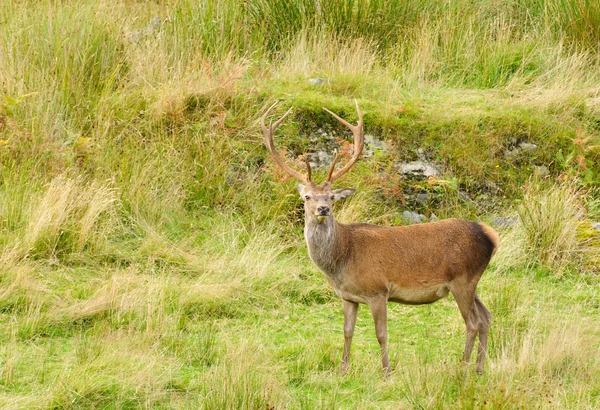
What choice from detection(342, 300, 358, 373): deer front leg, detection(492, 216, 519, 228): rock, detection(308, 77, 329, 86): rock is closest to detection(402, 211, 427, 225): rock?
detection(492, 216, 519, 228): rock

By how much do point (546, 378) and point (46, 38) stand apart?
684 cm

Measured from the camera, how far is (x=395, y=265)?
6.58 metres

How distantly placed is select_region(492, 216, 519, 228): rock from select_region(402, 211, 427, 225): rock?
2.19 feet

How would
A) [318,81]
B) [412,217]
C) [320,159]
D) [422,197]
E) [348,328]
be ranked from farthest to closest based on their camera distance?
[318,81]
[320,159]
[422,197]
[412,217]
[348,328]

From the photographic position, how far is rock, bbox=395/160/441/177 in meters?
9.98

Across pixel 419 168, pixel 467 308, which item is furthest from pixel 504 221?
pixel 467 308

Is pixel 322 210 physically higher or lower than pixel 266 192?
higher

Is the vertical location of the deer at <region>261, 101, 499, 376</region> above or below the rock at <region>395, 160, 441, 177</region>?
above

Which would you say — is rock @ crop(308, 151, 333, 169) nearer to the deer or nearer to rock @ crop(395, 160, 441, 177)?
rock @ crop(395, 160, 441, 177)

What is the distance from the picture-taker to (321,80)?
11.0 m

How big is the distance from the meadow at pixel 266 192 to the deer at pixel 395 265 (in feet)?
1.01

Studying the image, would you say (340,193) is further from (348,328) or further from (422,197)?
(422,197)

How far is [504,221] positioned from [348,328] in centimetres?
320

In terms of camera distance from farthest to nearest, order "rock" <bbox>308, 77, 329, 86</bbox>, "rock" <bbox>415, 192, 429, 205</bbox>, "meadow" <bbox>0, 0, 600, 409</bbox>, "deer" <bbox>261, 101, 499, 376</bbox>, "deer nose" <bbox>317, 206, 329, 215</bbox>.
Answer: "rock" <bbox>308, 77, 329, 86</bbox> → "rock" <bbox>415, 192, 429, 205</bbox> → "deer" <bbox>261, 101, 499, 376</bbox> → "deer nose" <bbox>317, 206, 329, 215</bbox> → "meadow" <bbox>0, 0, 600, 409</bbox>
